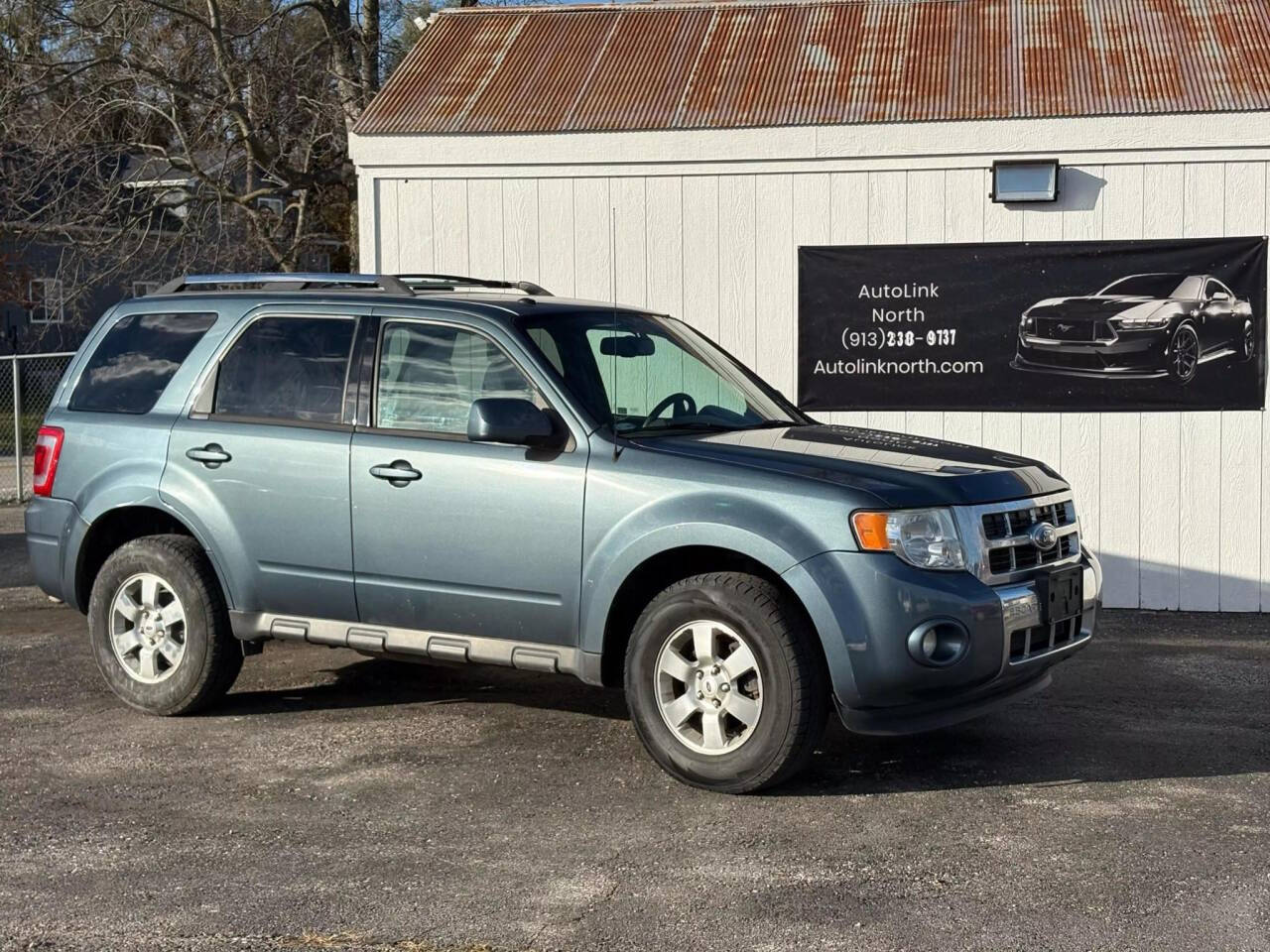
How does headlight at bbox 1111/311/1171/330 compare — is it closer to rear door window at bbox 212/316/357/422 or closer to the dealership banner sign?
the dealership banner sign

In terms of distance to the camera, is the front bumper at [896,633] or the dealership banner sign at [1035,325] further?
the dealership banner sign at [1035,325]

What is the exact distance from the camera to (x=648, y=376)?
680 centimetres

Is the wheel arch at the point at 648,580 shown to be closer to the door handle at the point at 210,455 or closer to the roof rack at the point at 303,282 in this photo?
the roof rack at the point at 303,282

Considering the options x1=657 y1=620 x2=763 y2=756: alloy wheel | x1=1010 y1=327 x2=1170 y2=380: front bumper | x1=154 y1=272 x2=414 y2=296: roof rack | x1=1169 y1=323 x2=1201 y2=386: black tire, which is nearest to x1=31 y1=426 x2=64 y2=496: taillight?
x1=154 y1=272 x2=414 y2=296: roof rack

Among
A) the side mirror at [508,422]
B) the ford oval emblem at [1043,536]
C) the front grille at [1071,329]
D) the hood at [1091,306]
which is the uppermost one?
the hood at [1091,306]

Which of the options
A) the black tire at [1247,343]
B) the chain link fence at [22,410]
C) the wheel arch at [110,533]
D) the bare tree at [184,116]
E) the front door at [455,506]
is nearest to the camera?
the front door at [455,506]

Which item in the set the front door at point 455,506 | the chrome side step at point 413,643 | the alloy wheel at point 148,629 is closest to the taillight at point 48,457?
the alloy wheel at point 148,629

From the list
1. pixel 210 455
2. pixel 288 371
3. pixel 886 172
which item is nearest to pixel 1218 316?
pixel 886 172

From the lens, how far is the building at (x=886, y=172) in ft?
33.2

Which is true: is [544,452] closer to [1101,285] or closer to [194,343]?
[194,343]

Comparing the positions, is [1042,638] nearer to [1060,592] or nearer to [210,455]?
[1060,592]

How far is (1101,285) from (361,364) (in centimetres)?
548

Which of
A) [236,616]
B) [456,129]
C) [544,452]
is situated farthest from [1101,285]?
[236,616]

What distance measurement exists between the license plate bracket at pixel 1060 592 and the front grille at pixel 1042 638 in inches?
1.3
